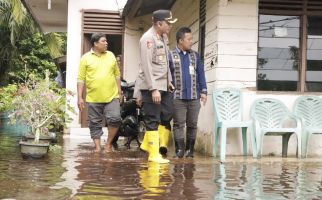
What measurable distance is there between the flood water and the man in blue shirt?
1.52ft

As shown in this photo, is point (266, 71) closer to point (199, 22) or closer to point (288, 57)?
point (288, 57)

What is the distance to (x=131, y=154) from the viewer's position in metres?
7.91

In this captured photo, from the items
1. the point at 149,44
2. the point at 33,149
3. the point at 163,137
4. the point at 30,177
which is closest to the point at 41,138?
the point at 33,149

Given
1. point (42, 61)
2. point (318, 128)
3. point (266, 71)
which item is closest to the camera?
point (318, 128)

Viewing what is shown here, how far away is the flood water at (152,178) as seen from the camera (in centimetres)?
445

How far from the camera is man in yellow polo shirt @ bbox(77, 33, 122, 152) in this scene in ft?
25.7

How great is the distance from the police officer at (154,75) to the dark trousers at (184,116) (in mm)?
413

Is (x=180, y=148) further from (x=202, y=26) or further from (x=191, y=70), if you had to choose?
(x=202, y=26)

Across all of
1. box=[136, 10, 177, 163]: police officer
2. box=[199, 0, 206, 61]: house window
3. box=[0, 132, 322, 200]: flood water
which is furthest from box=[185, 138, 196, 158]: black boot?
box=[199, 0, 206, 61]: house window

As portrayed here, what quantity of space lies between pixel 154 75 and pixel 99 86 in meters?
1.49

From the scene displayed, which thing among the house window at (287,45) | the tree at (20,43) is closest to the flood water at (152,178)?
the house window at (287,45)

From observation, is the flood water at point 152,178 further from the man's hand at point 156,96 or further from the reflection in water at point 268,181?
the man's hand at point 156,96

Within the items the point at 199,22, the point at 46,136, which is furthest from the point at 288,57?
the point at 46,136

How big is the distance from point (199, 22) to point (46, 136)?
11.0ft
